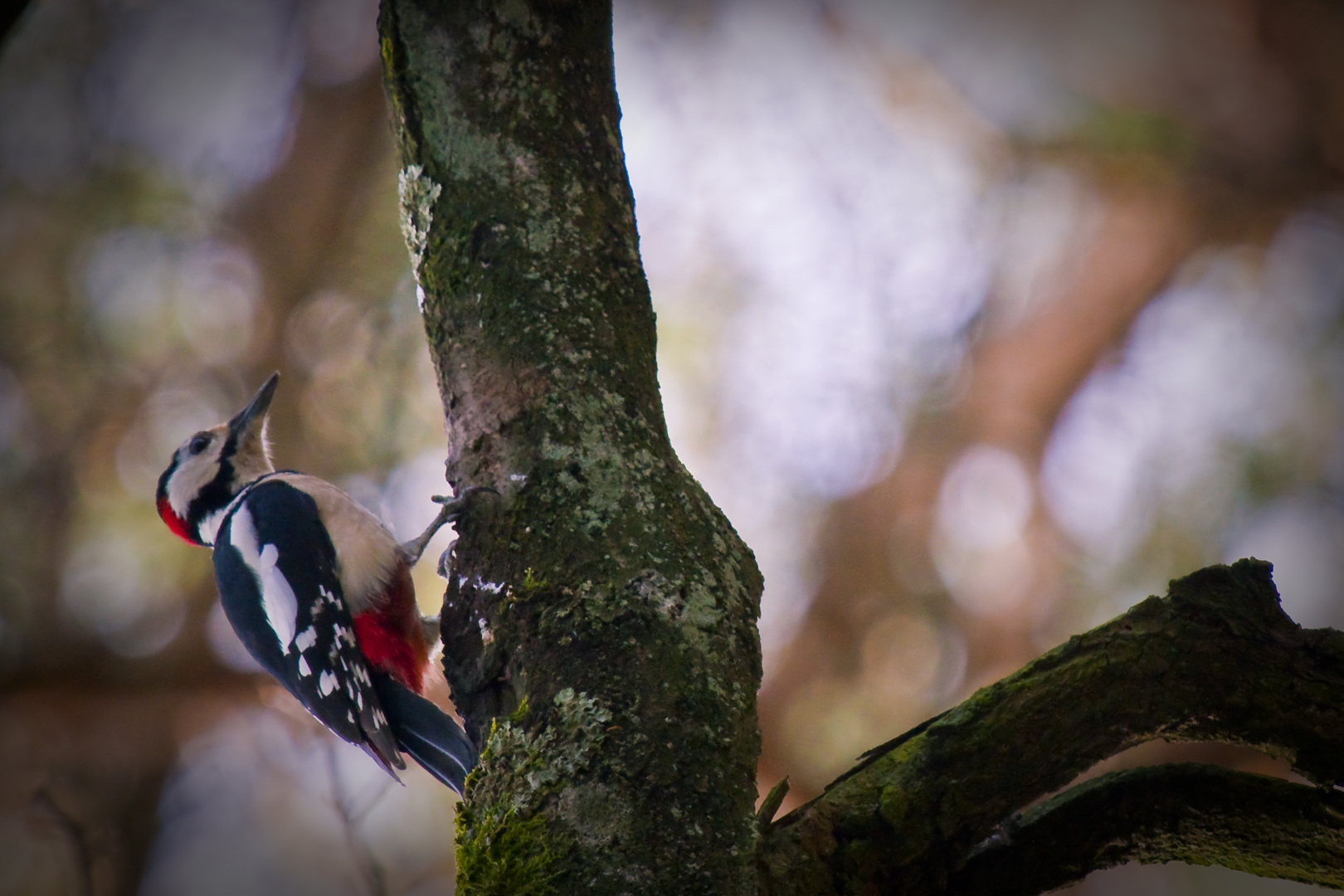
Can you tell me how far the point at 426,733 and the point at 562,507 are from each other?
722mm

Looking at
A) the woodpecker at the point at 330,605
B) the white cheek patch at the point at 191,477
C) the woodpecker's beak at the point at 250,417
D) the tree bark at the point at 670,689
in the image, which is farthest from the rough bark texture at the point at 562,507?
the white cheek patch at the point at 191,477

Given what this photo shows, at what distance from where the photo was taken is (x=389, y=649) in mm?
2025

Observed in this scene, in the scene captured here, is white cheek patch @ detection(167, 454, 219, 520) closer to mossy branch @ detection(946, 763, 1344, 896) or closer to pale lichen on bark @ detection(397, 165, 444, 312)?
pale lichen on bark @ detection(397, 165, 444, 312)

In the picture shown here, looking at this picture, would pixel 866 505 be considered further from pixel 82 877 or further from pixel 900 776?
pixel 82 877

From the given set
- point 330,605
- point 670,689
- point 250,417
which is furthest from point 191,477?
point 670,689

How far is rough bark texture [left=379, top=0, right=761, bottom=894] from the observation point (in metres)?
0.85

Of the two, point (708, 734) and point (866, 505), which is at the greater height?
point (866, 505)

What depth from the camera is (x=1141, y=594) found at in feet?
8.24

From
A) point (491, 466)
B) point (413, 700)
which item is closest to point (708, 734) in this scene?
point (491, 466)

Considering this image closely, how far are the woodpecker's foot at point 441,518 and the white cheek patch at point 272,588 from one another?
9.4 inches

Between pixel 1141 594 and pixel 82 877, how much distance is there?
2780 millimetres

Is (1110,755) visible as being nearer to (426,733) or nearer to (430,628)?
(426,733)

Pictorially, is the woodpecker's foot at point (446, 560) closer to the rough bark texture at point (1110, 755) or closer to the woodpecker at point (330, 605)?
the woodpecker at point (330, 605)

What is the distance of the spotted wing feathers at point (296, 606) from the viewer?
1783 millimetres
